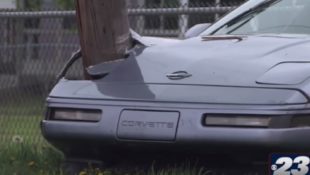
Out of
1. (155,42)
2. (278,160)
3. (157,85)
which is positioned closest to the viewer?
(278,160)

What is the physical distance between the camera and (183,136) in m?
4.01

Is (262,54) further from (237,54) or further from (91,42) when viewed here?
(91,42)

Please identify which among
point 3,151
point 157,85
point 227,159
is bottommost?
point 3,151

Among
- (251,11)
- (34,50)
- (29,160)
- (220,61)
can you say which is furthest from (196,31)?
(34,50)

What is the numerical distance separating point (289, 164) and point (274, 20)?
5.41ft

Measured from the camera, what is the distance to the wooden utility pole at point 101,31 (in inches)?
205

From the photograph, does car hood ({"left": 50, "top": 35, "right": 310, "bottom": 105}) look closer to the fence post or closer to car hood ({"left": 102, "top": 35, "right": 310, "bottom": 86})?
car hood ({"left": 102, "top": 35, "right": 310, "bottom": 86})

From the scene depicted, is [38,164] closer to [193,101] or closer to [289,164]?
[193,101]

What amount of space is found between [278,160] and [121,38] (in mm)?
1840

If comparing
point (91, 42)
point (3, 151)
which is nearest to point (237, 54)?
point (91, 42)

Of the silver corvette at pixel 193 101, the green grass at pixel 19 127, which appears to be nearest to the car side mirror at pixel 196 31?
the silver corvette at pixel 193 101

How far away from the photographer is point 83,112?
4.39m

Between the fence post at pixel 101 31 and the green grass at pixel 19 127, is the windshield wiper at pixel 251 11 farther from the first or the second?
the green grass at pixel 19 127

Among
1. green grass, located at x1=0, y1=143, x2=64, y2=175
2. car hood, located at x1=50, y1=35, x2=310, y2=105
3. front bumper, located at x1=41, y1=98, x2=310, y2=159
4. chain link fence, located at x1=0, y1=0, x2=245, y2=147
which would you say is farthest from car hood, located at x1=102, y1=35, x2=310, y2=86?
chain link fence, located at x1=0, y1=0, x2=245, y2=147
